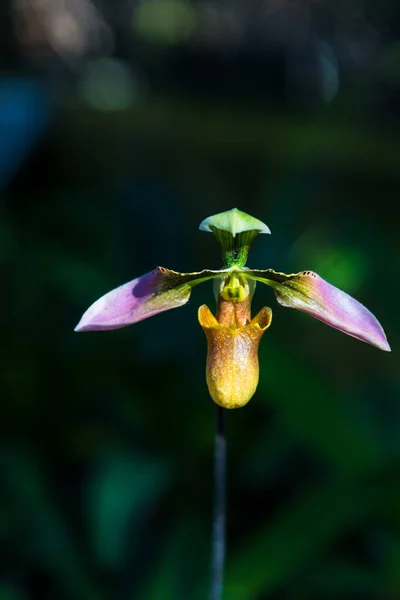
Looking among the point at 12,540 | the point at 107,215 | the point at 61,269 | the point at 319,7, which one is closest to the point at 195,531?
the point at 12,540

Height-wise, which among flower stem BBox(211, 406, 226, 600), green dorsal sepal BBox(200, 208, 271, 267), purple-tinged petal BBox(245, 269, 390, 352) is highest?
green dorsal sepal BBox(200, 208, 271, 267)

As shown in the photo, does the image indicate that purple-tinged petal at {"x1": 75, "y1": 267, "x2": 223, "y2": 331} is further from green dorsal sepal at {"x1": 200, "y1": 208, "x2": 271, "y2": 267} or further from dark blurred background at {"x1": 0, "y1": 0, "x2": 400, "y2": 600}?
dark blurred background at {"x1": 0, "y1": 0, "x2": 400, "y2": 600}

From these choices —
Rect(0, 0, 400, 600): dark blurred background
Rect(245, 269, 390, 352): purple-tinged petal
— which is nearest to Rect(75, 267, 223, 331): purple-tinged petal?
Rect(245, 269, 390, 352): purple-tinged petal

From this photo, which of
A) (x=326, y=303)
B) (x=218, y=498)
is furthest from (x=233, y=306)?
(x=218, y=498)

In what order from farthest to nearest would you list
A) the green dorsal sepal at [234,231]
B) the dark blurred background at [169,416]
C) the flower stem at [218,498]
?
the dark blurred background at [169,416] < the flower stem at [218,498] < the green dorsal sepal at [234,231]

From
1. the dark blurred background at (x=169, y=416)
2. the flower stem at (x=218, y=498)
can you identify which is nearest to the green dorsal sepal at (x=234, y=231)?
the flower stem at (x=218, y=498)

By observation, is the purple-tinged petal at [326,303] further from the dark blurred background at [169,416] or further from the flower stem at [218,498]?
the dark blurred background at [169,416]

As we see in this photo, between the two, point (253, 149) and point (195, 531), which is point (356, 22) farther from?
point (195, 531)
